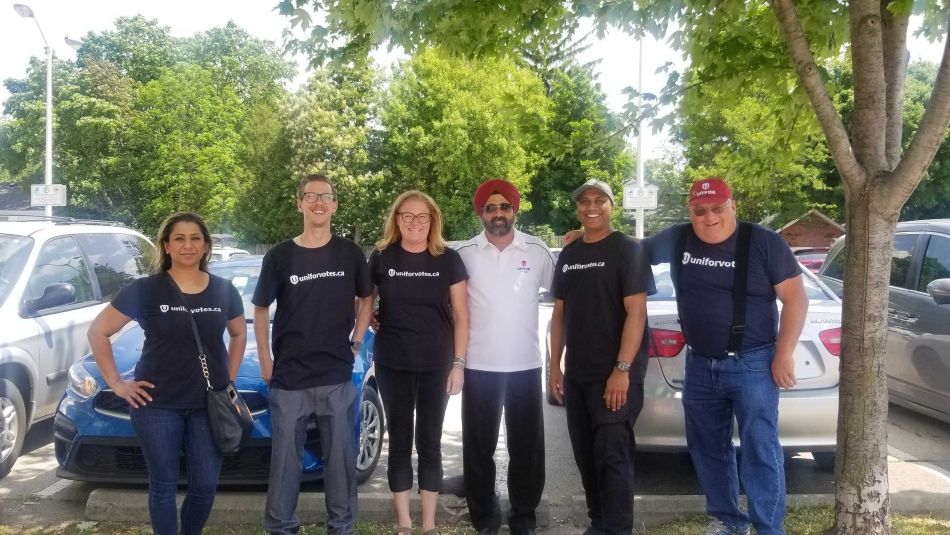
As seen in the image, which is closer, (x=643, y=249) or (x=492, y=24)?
(x=643, y=249)

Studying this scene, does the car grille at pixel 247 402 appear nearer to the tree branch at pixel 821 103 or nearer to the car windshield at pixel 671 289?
the car windshield at pixel 671 289

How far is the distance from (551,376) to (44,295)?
12.8ft

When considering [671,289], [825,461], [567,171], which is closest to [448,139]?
[567,171]

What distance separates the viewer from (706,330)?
3561 mm

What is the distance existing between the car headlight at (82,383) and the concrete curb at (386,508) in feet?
1.95

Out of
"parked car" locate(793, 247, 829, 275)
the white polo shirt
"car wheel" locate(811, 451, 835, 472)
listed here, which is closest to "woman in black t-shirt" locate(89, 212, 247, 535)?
the white polo shirt

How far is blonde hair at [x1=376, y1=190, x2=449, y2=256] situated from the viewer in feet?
12.6

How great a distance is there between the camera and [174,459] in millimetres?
3457

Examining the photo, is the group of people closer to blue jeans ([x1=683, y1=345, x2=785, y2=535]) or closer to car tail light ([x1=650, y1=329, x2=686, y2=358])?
blue jeans ([x1=683, y1=345, x2=785, y2=535])

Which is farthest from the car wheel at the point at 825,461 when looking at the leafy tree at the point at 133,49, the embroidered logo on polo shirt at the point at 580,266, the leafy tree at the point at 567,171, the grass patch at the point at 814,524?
the leafy tree at the point at 133,49

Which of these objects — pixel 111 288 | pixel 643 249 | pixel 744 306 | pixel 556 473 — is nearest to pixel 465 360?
pixel 643 249

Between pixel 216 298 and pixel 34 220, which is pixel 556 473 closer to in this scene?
pixel 216 298

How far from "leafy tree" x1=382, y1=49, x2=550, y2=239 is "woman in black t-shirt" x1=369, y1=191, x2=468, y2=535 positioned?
25648 mm

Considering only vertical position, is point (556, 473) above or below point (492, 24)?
below
